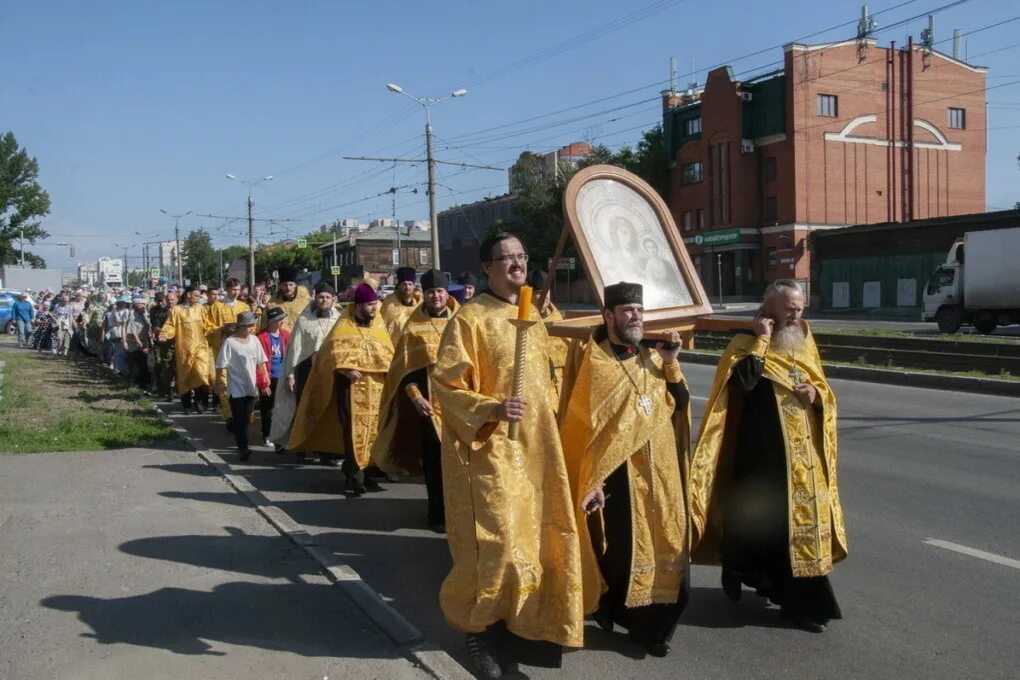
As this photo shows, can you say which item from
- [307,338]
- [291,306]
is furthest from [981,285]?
[307,338]

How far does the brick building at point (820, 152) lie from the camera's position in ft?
162

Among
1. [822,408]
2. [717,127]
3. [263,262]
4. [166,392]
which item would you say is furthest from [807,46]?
[263,262]

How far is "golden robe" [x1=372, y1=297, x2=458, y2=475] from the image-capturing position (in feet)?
24.7

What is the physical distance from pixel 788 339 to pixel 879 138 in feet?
168

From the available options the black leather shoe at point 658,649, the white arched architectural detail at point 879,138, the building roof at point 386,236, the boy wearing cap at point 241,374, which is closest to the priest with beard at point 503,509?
the black leather shoe at point 658,649

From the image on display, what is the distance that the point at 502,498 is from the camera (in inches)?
166

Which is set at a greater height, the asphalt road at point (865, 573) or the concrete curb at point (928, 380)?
the concrete curb at point (928, 380)

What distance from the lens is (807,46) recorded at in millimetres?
48656

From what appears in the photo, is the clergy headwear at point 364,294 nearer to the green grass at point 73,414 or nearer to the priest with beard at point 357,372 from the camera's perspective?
the priest with beard at point 357,372

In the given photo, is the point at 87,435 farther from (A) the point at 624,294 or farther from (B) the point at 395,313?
(A) the point at 624,294

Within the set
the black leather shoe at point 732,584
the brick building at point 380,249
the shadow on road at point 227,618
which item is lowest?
the shadow on road at point 227,618

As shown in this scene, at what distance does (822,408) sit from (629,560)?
1271mm

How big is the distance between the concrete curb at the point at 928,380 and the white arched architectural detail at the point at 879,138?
35.0 m

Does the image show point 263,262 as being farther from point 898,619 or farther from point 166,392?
point 898,619
